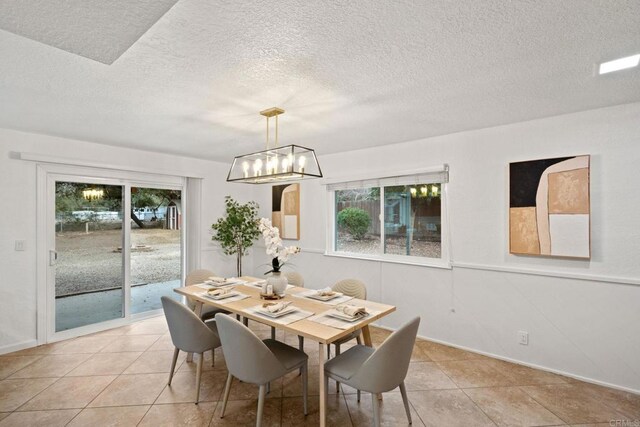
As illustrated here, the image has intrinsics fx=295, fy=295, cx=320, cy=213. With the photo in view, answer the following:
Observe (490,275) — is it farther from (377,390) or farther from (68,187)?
(68,187)

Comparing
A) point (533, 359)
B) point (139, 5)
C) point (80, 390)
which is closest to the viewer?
point (139, 5)

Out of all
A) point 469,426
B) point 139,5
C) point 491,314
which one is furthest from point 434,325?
point 139,5

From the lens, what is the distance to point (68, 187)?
3629 mm

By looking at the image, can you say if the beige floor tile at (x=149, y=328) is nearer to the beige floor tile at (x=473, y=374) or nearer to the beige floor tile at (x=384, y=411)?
the beige floor tile at (x=384, y=411)

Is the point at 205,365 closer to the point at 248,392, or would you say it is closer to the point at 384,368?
the point at 248,392

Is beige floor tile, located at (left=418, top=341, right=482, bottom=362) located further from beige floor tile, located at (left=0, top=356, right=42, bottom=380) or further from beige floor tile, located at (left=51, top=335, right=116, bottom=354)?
beige floor tile, located at (left=0, top=356, right=42, bottom=380)

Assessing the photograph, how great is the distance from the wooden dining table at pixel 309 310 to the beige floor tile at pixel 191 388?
0.57 meters

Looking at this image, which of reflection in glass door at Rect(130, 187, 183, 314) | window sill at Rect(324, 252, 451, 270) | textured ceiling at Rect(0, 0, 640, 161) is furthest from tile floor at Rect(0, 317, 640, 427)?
textured ceiling at Rect(0, 0, 640, 161)

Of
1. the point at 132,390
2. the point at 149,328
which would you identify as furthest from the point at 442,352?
the point at 149,328

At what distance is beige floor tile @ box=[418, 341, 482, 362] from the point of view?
10.0 feet

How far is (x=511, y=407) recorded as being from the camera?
2.24 meters

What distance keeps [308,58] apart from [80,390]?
3.16m

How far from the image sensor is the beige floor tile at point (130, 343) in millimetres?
3240

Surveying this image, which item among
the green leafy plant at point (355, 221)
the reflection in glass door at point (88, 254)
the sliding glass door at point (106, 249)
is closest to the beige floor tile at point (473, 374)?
the green leafy plant at point (355, 221)
